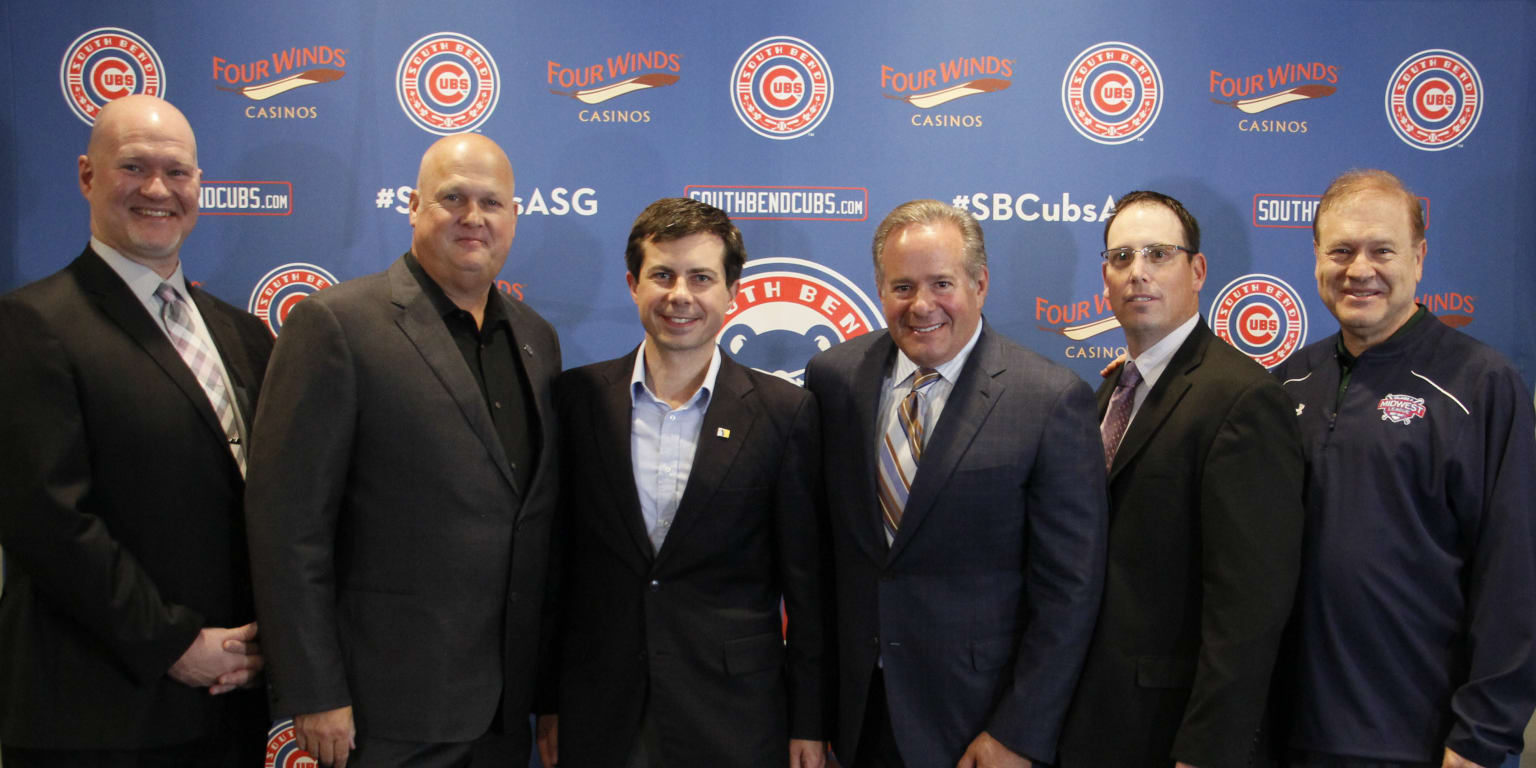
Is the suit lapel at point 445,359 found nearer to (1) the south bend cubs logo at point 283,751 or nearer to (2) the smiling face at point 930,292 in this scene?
(2) the smiling face at point 930,292

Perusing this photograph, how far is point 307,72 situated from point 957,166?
2340 mm

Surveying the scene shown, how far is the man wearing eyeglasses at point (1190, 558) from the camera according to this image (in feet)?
6.75

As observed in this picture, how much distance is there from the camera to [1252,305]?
3443 millimetres

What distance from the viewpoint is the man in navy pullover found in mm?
2104

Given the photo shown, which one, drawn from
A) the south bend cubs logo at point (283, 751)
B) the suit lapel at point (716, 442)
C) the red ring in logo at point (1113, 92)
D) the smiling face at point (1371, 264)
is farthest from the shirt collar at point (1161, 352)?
the south bend cubs logo at point (283, 751)

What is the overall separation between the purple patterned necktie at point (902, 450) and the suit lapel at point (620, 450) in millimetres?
585

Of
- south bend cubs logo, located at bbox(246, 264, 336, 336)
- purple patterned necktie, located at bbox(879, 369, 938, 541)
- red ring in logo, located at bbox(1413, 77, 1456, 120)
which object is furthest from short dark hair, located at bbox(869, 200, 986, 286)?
red ring in logo, located at bbox(1413, 77, 1456, 120)

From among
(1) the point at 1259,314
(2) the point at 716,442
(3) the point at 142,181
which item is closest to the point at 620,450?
(2) the point at 716,442

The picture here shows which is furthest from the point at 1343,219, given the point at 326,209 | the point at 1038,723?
the point at 326,209

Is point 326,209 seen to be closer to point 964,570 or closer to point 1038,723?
point 964,570

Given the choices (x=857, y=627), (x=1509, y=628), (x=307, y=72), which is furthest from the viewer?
(x=307, y=72)

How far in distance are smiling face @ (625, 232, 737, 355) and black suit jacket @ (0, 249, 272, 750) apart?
104 centimetres

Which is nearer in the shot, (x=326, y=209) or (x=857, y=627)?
(x=857, y=627)

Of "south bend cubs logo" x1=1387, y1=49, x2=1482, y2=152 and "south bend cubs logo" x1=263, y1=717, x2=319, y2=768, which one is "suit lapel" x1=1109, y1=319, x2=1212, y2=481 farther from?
"south bend cubs logo" x1=263, y1=717, x2=319, y2=768
